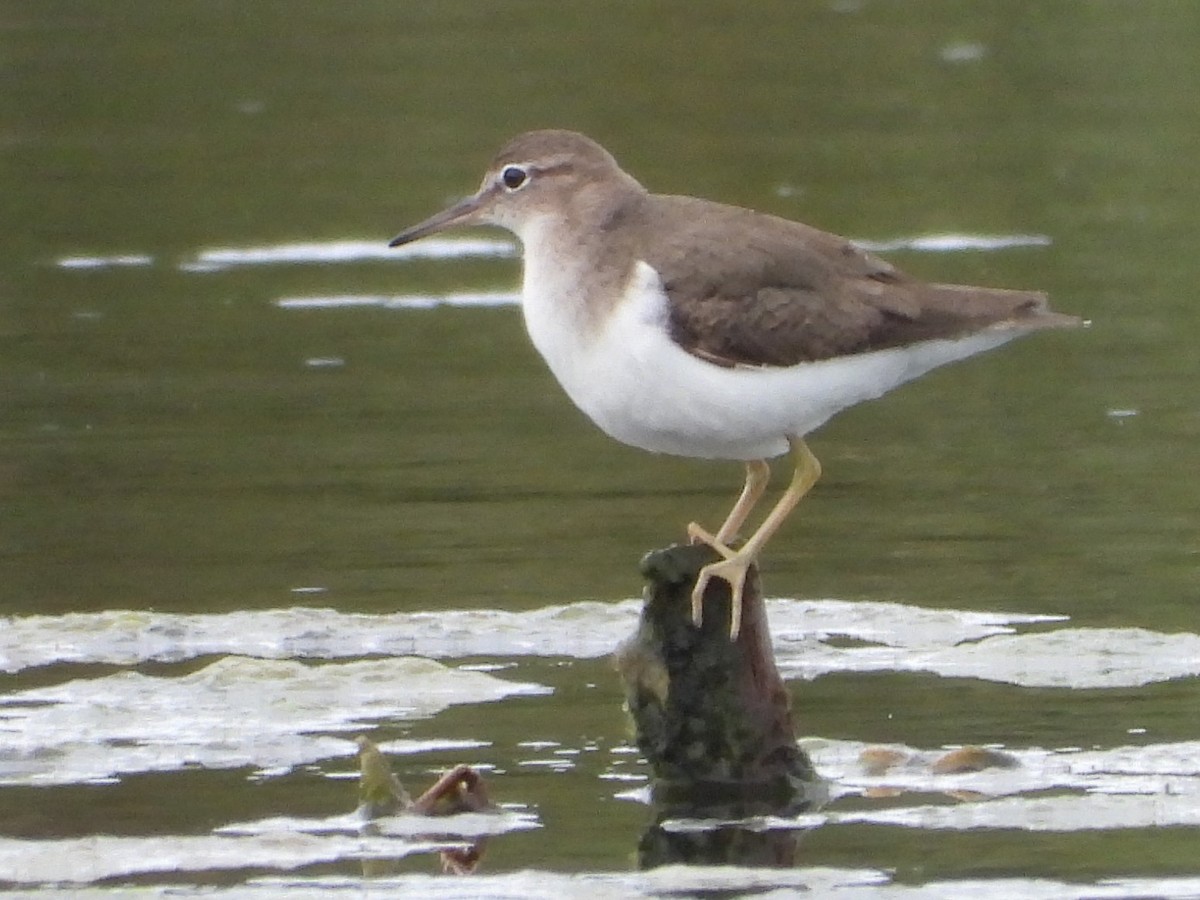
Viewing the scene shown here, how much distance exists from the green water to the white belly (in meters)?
1.18

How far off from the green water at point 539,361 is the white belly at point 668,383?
118 centimetres

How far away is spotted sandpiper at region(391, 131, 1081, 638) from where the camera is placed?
31.1ft

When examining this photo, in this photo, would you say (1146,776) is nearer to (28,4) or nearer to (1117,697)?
(1117,697)

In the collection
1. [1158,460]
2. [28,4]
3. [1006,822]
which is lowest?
[1006,822]

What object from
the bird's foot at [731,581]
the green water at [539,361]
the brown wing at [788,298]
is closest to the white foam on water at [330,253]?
Answer: the green water at [539,361]

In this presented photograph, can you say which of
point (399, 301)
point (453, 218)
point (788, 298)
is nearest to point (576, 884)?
point (788, 298)

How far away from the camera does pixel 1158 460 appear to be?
14.0 metres

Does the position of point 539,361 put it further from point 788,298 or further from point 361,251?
point 788,298

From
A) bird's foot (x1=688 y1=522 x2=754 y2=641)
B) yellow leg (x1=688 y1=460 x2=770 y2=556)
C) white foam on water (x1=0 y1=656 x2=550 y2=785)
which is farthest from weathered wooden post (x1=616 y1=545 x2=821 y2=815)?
white foam on water (x1=0 y1=656 x2=550 y2=785)

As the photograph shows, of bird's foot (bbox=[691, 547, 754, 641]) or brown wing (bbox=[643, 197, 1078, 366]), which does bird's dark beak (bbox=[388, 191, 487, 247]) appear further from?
bird's foot (bbox=[691, 547, 754, 641])

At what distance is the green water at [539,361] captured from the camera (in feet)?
39.1

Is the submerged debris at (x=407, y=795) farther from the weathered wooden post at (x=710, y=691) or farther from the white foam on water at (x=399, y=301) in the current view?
the white foam on water at (x=399, y=301)

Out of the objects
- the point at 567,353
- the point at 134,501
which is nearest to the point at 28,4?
the point at 134,501

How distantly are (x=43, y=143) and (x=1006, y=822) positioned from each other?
16859 millimetres
